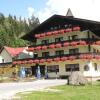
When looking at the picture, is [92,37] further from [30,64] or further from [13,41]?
[13,41]

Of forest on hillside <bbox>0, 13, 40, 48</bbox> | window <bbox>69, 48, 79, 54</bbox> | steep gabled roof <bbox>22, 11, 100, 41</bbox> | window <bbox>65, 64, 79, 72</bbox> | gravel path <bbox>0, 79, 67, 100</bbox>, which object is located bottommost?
gravel path <bbox>0, 79, 67, 100</bbox>

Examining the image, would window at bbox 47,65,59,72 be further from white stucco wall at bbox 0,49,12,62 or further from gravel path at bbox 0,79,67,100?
white stucco wall at bbox 0,49,12,62

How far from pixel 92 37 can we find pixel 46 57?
8857 mm

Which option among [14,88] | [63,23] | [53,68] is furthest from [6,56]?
[14,88]

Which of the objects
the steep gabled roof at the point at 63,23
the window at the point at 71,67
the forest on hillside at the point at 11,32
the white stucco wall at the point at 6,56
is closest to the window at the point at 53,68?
the window at the point at 71,67

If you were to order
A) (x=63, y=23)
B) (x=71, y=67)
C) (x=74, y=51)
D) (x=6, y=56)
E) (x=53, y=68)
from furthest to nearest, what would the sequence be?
(x=6, y=56) < (x=63, y=23) < (x=53, y=68) < (x=74, y=51) < (x=71, y=67)

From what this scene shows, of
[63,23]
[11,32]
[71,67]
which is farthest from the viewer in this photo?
[11,32]

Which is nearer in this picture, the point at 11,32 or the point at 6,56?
the point at 6,56

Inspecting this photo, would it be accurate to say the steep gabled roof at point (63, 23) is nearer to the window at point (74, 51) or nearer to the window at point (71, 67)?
the window at point (74, 51)

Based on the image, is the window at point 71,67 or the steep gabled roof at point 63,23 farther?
the window at point 71,67

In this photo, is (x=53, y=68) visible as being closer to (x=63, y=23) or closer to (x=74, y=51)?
(x=74, y=51)

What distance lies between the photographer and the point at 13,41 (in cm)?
12050

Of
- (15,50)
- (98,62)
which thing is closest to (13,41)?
(15,50)

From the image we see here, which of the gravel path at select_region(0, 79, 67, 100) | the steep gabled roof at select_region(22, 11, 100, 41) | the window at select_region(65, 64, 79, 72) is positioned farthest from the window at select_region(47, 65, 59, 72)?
the gravel path at select_region(0, 79, 67, 100)
